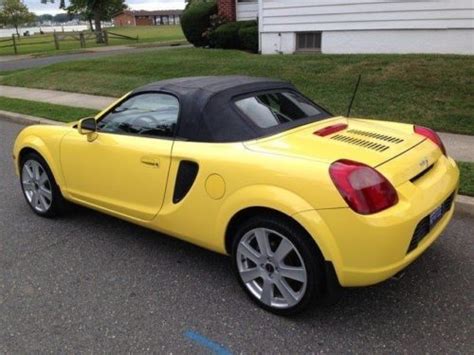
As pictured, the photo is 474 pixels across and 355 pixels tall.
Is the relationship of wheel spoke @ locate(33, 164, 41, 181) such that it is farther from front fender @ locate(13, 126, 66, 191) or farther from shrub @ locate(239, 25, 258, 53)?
shrub @ locate(239, 25, 258, 53)

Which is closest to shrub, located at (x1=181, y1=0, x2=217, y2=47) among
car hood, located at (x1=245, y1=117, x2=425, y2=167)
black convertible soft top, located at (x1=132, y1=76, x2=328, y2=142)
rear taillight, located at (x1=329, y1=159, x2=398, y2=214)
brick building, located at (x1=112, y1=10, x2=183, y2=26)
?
black convertible soft top, located at (x1=132, y1=76, x2=328, y2=142)

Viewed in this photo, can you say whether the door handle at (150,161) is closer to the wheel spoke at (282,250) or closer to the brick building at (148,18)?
the wheel spoke at (282,250)

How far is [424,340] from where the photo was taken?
2.86 m

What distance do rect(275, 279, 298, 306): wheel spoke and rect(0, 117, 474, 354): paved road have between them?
5.4 inches

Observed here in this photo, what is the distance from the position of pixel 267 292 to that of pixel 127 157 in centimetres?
149

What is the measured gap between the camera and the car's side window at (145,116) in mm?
3738

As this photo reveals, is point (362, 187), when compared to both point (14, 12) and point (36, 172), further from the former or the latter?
point (14, 12)

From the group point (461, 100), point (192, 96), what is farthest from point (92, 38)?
point (192, 96)

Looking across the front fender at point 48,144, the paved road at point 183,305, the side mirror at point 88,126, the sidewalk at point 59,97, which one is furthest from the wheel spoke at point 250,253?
the sidewalk at point 59,97

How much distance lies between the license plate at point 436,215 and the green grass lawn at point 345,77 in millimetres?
4147

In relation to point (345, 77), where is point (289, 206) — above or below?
above

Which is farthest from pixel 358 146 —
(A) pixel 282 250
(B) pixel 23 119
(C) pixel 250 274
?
(B) pixel 23 119

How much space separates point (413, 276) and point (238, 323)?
4.33 feet

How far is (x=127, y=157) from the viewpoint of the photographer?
3832 millimetres
